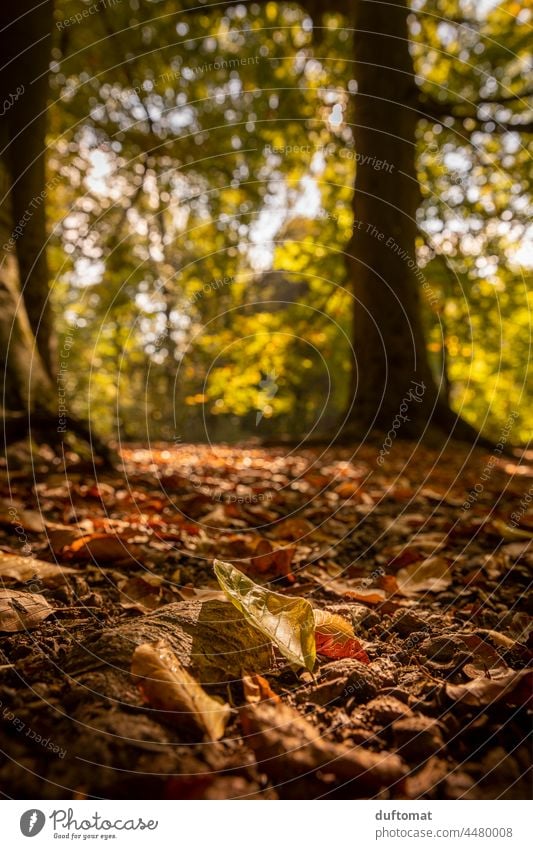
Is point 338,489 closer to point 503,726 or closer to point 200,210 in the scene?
point 503,726

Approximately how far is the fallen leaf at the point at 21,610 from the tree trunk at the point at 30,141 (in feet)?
8.97

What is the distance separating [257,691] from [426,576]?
Answer: 3.02ft

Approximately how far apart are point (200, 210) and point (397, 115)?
3.86 meters

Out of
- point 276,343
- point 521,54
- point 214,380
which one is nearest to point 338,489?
point 276,343

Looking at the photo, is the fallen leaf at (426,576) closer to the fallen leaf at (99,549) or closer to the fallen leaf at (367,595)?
the fallen leaf at (367,595)

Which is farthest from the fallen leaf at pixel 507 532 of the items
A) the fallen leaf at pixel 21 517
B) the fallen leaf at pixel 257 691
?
the fallen leaf at pixel 21 517

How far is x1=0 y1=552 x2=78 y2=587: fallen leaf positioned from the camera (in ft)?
4.31

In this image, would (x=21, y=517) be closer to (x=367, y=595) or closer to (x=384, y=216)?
(x=367, y=595)

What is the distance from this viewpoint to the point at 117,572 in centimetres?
151

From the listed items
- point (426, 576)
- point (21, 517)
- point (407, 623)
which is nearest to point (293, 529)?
point (426, 576)

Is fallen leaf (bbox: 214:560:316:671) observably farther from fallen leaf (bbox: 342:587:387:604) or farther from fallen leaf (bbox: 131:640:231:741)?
fallen leaf (bbox: 342:587:387:604)

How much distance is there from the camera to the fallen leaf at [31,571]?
4.31ft

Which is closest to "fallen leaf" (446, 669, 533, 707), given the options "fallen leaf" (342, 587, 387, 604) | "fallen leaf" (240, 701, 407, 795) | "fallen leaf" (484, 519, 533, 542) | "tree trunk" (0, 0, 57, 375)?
"fallen leaf" (240, 701, 407, 795)

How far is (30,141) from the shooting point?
463cm
